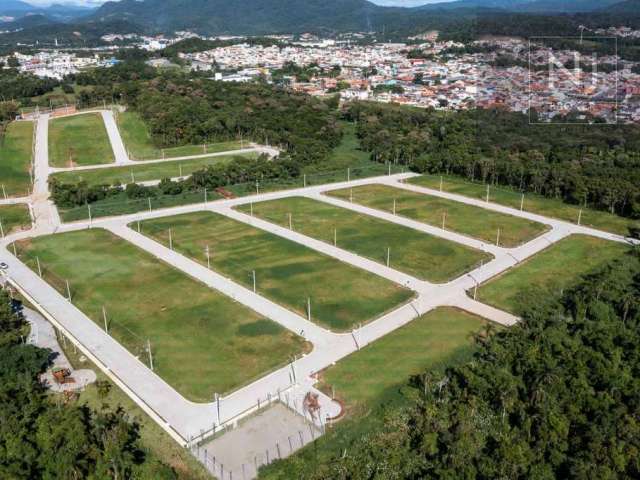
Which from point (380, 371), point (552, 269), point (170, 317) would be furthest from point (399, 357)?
point (552, 269)

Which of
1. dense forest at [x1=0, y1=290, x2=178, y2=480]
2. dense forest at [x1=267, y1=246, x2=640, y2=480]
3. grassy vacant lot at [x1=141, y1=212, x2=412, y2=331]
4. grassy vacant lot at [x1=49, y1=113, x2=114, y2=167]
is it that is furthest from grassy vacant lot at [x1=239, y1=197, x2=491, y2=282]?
grassy vacant lot at [x1=49, y1=113, x2=114, y2=167]

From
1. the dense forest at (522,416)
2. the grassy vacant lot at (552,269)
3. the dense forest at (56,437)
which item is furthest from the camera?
the grassy vacant lot at (552,269)

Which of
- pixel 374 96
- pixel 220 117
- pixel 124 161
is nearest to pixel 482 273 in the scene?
pixel 124 161

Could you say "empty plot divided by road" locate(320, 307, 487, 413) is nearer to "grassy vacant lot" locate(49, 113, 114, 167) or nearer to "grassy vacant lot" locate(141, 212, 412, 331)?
"grassy vacant lot" locate(141, 212, 412, 331)

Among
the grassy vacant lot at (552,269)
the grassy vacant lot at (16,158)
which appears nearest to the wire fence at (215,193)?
the grassy vacant lot at (16,158)

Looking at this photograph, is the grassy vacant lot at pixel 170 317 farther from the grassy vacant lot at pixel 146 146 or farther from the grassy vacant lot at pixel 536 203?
the grassy vacant lot at pixel 146 146

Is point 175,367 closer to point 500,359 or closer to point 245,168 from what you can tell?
point 500,359
